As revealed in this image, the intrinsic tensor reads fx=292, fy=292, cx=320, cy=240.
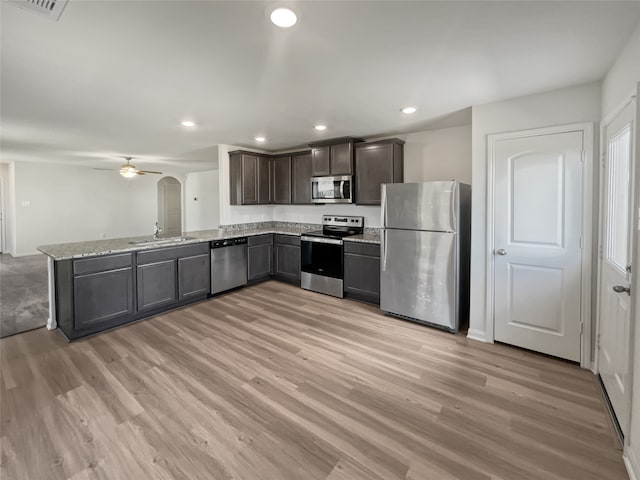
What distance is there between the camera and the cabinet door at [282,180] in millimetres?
5195

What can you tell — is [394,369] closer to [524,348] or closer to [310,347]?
[310,347]

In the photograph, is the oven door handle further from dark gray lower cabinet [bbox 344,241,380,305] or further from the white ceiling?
the white ceiling

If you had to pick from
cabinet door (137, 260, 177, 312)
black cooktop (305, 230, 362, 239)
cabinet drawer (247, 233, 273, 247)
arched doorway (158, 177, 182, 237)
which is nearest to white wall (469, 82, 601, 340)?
black cooktop (305, 230, 362, 239)

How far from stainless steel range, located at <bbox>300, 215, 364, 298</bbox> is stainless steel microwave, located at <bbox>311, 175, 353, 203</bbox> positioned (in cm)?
47

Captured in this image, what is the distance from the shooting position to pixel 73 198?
7.69 meters

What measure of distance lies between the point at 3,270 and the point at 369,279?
704cm

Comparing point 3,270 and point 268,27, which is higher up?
point 268,27

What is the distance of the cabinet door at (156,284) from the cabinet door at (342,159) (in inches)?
104

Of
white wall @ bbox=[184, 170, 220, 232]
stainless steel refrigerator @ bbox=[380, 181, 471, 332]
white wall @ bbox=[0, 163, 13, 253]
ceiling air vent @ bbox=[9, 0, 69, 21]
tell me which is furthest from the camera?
white wall @ bbox=[184, 170, 220, 232]

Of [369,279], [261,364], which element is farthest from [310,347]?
[369,279]

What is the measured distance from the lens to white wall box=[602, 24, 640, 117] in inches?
65.7

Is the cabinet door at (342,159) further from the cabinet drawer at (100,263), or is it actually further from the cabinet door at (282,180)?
the cabinet drawer at (100,263)

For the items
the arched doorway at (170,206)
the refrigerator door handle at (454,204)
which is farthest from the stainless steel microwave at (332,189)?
the arched doorway at (170,206)

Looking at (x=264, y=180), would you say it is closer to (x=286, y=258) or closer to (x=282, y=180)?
(x=282, y=180)
